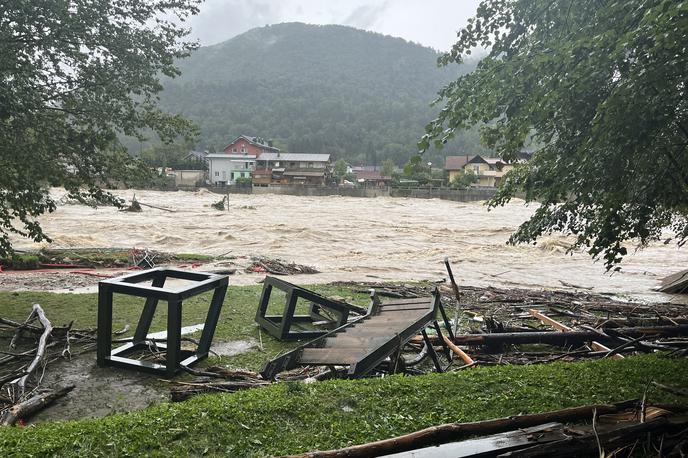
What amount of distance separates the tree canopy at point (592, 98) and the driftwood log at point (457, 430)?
1.84m

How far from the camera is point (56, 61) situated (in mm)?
8547

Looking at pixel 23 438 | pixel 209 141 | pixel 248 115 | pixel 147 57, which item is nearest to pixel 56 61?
pixel 147 57

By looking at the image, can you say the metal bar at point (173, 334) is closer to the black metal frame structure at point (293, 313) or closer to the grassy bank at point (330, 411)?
the grassy bank at point (330, 411)

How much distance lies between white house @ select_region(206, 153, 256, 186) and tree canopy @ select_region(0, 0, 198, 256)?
304 feet

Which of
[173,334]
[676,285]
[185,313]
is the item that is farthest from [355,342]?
[676,285]

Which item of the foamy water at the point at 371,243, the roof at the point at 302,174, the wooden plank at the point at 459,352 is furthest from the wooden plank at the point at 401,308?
the roof at the point at 302,174

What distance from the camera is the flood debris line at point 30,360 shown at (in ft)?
16.0

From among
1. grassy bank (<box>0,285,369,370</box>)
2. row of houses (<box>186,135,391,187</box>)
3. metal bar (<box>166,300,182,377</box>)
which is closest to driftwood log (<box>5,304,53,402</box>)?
metal bar (<box>166,300,182,377</box>)

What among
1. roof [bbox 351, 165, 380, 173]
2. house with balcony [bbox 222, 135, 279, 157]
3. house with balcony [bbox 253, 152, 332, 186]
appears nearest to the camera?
house with balcony [bbox 253, 152, 332, 186]

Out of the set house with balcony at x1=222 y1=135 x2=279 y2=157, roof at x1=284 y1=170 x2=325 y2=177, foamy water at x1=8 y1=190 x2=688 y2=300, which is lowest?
foamy water at x1=8 y1=190 x2=688 y2=300

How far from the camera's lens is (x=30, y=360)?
20.7 ft

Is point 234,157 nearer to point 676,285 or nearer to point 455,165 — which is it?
point 455,165

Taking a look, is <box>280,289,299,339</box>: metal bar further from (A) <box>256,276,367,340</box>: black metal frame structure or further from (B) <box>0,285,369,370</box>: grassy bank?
(B) <box>0,285,369,370</box>: grassy bank

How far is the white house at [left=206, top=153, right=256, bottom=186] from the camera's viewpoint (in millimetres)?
101500
